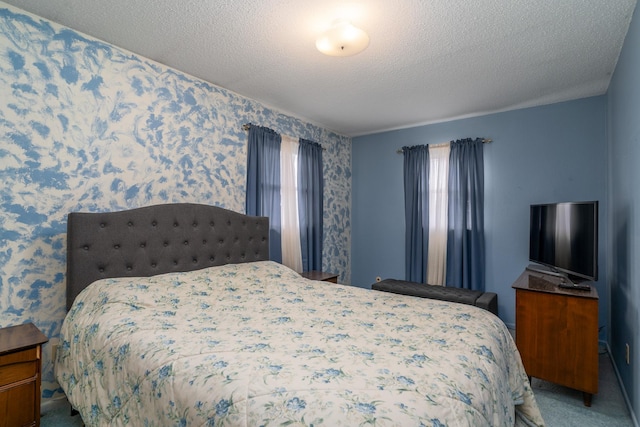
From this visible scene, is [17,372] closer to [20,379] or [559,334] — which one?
[20,379]

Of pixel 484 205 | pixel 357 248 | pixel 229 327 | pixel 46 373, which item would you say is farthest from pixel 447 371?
pixel 357 248

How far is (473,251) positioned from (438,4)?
275cm

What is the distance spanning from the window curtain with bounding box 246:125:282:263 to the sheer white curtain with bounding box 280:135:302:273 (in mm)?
94

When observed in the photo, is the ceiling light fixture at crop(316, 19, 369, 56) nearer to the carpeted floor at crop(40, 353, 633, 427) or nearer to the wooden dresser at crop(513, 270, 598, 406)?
the wooden dresser at crop(513, 270, 598, 406)

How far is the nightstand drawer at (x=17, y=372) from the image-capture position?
1.59m

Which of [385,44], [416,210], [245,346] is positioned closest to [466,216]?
[416,210]

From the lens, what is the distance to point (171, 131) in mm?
2686

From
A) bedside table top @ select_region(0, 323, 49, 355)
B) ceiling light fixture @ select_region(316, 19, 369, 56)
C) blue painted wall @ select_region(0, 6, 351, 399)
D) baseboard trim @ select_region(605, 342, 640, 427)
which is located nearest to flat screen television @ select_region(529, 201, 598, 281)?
baseboard trim @ select_region(605, 342, 640, 427)

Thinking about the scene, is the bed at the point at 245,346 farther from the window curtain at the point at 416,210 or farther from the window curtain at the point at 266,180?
the window curtain at the point at 416,210

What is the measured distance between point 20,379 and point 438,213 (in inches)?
157

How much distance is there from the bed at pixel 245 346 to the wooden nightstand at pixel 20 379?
0.15 m

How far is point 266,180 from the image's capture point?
350cm

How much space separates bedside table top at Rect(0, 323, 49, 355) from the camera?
161cm

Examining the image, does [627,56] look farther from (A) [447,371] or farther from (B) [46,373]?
(B) [46,373]
